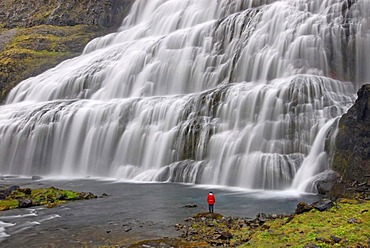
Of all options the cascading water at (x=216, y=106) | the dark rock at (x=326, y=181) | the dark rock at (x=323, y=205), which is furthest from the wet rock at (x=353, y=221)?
the cascading water at (x=216, y=106)

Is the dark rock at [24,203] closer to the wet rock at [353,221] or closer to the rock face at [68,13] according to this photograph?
the wet rock at [353,221]

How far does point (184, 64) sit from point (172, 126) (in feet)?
42.6

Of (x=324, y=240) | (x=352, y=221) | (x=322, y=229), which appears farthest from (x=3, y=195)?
(x=352, y=221)

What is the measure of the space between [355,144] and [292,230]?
13.0 metres

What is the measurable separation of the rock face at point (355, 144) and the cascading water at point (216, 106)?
4.17ft

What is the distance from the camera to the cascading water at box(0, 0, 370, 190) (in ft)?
96.7

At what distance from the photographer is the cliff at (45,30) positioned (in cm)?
6975

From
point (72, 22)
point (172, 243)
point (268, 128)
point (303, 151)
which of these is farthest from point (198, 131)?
point (72, 22)

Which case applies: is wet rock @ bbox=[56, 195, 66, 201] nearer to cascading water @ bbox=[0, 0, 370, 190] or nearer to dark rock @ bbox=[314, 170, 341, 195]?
cascading water @ bbox=[0, 0, 370, 190]

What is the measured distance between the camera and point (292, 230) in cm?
1348

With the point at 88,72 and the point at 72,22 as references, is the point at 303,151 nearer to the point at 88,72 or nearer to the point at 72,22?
the point at 88,72

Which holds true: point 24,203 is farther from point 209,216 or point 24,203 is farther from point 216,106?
point 216,106

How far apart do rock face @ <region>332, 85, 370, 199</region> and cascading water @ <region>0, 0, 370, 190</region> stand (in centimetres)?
127

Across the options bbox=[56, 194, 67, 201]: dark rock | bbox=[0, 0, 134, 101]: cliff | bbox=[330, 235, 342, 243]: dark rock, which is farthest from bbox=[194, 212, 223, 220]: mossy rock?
bbox=[0, 0, 134, 101]: cliff
